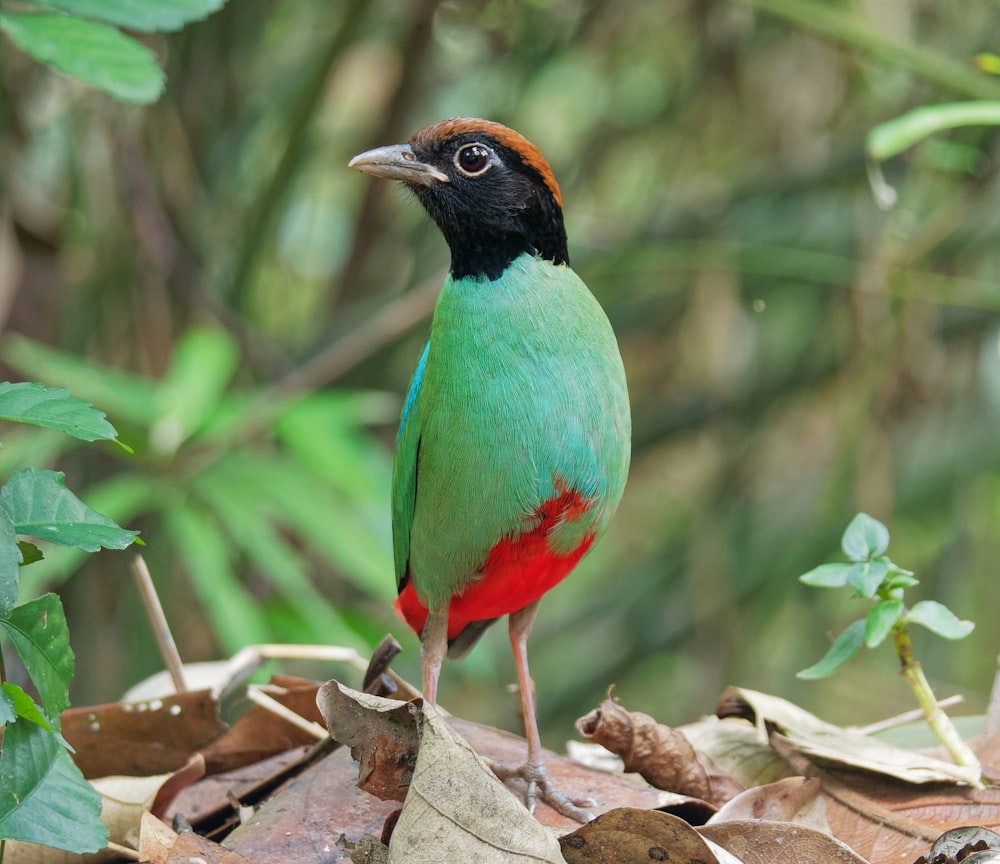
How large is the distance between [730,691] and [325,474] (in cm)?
279

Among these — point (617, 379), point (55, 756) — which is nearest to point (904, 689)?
point (617, 379)

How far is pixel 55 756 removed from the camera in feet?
7.15

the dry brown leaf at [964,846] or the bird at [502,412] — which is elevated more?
the bird at [502,412]

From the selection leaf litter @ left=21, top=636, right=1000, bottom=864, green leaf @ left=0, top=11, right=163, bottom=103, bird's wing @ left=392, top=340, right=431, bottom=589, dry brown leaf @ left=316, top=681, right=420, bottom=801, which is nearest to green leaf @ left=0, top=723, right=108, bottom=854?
leaf litter @ left=21, top=636, right=1000, bottom=864

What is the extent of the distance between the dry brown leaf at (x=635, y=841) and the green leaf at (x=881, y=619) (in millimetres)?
568

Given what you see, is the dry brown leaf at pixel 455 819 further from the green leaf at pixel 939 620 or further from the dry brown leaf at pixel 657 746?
the green leaf at pixel 939 620

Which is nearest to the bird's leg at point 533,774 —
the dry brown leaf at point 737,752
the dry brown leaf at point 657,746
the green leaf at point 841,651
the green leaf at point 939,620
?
the dry brown leaf at point 657,746

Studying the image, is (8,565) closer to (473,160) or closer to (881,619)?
(881,619)

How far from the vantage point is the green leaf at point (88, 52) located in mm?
2705

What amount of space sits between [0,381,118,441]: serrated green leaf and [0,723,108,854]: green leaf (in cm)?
52

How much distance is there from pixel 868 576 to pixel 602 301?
5330 millimetres

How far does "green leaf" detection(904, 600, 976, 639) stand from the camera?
2594 mm

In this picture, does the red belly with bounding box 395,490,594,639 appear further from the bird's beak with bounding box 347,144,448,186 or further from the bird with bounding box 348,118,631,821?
the bird's beak with bounding box 347,144,448,186

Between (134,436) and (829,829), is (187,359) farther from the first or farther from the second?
(829,829)
